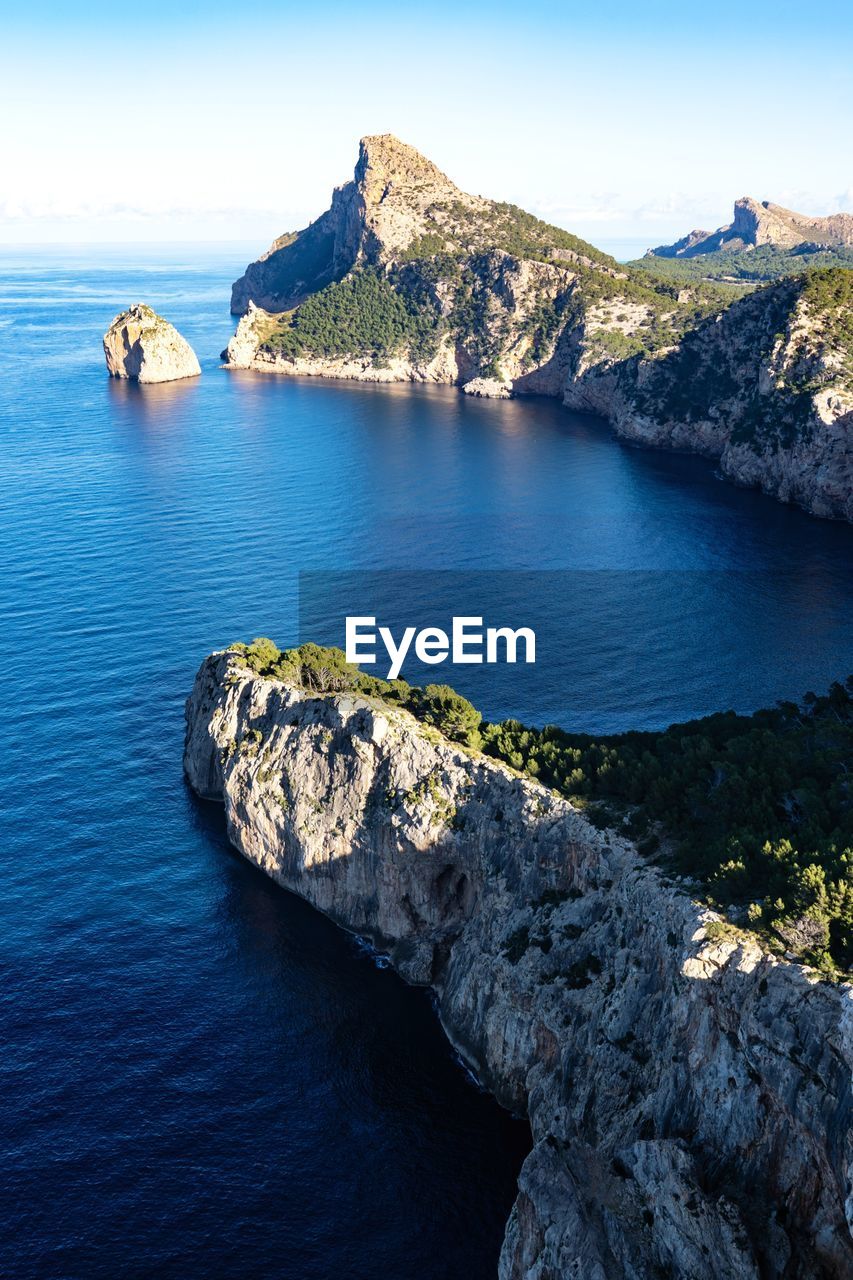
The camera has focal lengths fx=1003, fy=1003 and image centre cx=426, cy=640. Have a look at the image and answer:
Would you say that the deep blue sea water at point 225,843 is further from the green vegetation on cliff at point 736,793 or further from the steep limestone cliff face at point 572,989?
the green vegetation on cliff at point 736,793

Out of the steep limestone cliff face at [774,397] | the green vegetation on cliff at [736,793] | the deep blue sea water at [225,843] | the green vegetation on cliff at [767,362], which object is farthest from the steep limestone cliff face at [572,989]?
the green vegetation on cliff at [767,362]

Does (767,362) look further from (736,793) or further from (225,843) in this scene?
(225,843)

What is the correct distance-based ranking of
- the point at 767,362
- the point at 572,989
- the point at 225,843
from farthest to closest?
the point at 767,362, the point at 225,843, the point at 572,989

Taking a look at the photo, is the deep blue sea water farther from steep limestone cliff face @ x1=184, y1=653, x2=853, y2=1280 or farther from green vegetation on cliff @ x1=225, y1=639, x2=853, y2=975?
green vegetation on cliff @ x1=225, y1=639, x2=853, y2=975

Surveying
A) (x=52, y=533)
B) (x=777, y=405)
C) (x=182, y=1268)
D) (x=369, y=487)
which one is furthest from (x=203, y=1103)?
(x=777, y=405)

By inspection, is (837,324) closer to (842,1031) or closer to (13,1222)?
(842,1031)

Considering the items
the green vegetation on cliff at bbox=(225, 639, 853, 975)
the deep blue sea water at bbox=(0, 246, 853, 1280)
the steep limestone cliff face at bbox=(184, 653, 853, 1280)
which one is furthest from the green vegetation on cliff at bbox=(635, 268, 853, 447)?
the steep limestone cliff face at bbox=(184, 653, 853, 1280)

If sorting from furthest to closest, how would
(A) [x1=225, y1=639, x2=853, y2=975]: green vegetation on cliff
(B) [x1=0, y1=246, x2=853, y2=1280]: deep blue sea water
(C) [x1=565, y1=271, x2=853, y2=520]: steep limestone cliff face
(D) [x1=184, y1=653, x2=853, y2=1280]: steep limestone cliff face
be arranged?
1. (C) [x1=565, y1=271, x2=853, y2=520]: steep limestone cliff face
2. (B) [x1=0, y1=246, x2=853, y2=1280]: deep blue sea water
3. (A) [x1=225, y1=639, x2=853, y2=975]: green vegetation on cliff
4. (D) [x1=184, y1=653, x2=853, y2=1280]: steep limestone cliff face

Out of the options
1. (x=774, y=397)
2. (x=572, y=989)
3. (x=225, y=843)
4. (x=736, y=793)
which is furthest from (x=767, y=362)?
(x=572, y=989)
